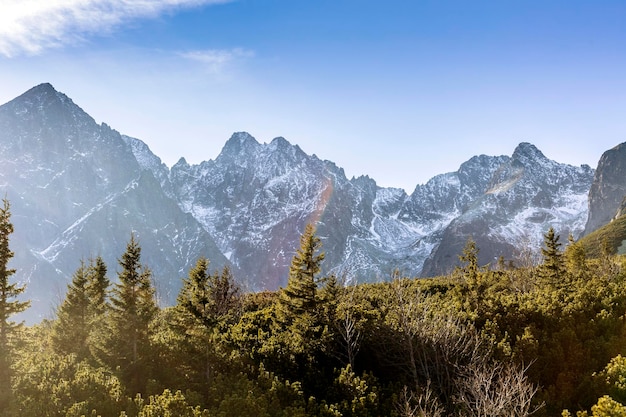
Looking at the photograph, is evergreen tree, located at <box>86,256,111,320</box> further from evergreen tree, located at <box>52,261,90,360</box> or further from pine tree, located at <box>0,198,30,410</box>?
pine tree, located at <box>0,198,30,410</box>

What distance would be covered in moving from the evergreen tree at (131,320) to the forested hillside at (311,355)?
0.33 ft

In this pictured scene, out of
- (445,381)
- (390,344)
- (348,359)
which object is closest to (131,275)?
(348,359)

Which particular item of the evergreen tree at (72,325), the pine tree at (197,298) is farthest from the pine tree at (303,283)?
the evergreen tree at (72,325)

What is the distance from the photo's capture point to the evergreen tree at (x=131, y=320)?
36.6 meters

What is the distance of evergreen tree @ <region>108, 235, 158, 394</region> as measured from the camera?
120 feet

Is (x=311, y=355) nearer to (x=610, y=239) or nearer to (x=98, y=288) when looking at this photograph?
(x=98, y=288)

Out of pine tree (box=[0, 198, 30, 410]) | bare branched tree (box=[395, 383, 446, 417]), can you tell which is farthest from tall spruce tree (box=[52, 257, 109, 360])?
bare branched tree (box=[395, 383, 446, 417])

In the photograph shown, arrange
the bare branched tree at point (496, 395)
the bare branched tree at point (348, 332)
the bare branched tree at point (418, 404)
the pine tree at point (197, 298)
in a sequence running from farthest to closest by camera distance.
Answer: the pine tree at point (197, 298) → the bare branched tree at point (348, 332) → the bare branched tree at point (418, 404) → the bare branched tree at point (496, 395)

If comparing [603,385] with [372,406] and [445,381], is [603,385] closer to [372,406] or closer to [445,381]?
[445,381]

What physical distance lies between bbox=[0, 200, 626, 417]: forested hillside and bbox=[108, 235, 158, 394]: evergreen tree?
3.9 inches

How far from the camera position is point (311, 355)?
3516cm

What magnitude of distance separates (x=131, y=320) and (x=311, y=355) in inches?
615

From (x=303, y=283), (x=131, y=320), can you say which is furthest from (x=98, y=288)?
(x=303, y=283)

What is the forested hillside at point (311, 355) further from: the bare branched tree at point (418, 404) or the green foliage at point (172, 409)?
the bare branched tree at point (418, 404)
